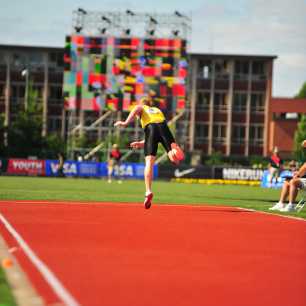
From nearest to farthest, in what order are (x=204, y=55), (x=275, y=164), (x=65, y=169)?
(x=275, y=164) → (x=65, y=169) → (x=204, y=55)

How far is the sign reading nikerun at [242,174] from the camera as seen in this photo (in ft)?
171

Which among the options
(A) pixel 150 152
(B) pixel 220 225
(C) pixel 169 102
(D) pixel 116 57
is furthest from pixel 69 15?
(B) pixel 220 225

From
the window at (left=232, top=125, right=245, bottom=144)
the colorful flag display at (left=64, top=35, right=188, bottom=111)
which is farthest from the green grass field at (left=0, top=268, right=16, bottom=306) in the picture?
the window at (left=232, top=125, right=245, bottom=144)

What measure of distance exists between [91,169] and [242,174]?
9532mm

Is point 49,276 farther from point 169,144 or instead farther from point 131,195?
point 131,195

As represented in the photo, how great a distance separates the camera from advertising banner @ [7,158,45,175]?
54.8 meters

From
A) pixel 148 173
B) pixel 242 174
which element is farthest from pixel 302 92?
pixel 148 173

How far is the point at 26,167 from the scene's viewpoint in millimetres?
54969

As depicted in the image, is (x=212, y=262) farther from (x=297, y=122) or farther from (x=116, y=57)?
(x=297, y=122)

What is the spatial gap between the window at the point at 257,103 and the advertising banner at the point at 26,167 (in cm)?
4864

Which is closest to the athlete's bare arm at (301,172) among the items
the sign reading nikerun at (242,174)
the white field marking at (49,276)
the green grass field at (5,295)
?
the white field marking at (49,276)

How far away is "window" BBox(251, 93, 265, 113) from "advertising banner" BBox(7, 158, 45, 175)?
48639 mm

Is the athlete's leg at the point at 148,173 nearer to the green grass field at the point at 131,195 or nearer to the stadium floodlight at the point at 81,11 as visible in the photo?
the green grass field at the point at 131,195

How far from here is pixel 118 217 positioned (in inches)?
521
